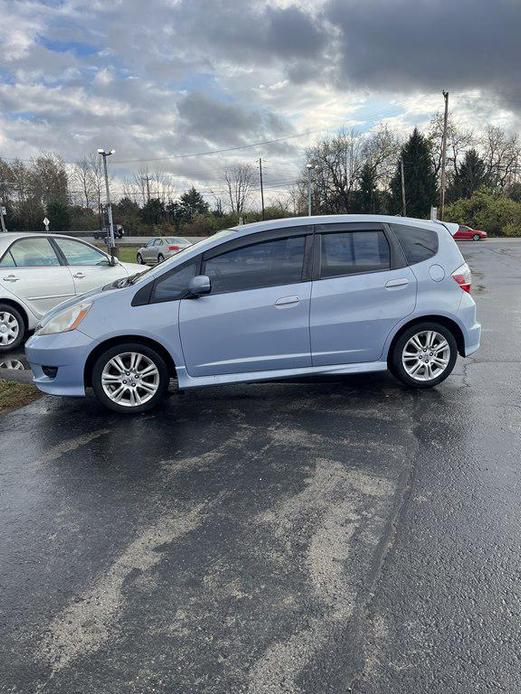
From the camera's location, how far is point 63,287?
26.8 ft

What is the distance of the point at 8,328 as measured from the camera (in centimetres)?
774

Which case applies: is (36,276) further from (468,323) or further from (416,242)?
(468,323)

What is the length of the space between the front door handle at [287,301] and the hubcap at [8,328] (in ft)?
16.3

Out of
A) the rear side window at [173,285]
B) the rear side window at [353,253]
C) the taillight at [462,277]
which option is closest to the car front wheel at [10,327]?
the rear side window at [173,285]

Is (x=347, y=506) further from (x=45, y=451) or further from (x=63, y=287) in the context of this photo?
(x=63, y=287)

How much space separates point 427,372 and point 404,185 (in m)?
59.7

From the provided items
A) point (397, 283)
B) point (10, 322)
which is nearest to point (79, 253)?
point (10, 322)

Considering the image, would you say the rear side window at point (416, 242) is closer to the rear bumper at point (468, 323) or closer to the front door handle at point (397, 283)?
the front door handle at point (397, 283)

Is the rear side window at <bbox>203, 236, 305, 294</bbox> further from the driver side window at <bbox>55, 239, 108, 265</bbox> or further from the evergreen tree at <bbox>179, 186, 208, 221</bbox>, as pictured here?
the evergreen tree at <bbox>179, 186, 208, 221</bbox>

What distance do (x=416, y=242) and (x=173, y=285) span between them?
254cm

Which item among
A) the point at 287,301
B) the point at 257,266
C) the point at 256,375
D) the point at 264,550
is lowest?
the point at 264,550

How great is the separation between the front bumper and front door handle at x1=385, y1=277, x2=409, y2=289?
2.94 m

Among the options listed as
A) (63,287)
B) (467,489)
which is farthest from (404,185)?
(467,489)

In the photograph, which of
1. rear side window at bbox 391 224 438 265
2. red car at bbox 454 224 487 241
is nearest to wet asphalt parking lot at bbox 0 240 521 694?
rear side window at bbox 391 224 438 265
